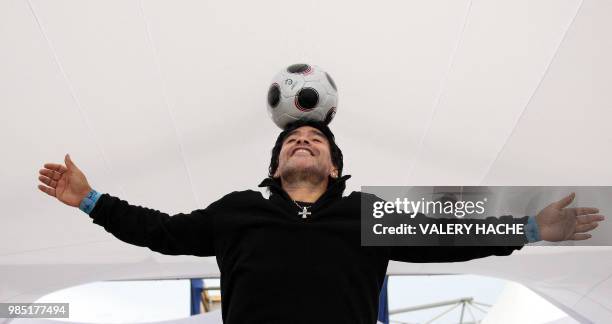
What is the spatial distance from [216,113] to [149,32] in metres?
0.76

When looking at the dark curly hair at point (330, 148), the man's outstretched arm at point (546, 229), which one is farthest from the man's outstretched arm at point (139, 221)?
the man's outstretched arm at point (546, 229)

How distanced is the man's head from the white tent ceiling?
113cm

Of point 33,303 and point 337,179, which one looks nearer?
point 337,179

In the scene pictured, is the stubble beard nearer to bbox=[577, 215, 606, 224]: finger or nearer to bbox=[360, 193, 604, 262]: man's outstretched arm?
bbox=[360, 193, 604, 262]: man's outstretched arm

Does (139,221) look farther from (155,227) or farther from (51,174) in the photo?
(51,174)

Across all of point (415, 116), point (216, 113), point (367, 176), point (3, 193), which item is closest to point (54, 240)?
point (3, 193)

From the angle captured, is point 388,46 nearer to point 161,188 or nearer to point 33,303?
point 161,188

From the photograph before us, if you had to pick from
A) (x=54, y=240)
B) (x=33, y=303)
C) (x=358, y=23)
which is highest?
(x=358, y=23)

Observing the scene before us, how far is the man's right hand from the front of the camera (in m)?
2.45

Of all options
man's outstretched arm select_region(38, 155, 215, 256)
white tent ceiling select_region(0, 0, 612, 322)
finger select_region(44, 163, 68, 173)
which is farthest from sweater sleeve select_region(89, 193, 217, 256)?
white tent ceiling select_region(0, 0, 612, 322)

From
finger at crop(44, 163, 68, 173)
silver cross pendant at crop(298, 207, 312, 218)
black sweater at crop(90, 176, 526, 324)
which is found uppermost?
finger at crop(44, 163, 68, 173)

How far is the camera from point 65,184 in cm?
248

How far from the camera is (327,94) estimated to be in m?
3.14

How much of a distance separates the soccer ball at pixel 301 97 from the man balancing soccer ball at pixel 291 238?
0.45 metres
